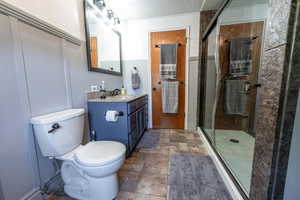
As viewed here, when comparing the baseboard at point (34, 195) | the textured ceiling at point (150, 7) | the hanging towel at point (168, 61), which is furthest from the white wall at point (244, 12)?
the baseboard at point (34, 195)

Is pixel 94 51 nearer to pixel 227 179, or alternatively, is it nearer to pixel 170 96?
pixel 170 96

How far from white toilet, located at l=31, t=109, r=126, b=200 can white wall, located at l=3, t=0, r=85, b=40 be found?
2.75 ft

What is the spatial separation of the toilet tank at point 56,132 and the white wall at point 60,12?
834 mm

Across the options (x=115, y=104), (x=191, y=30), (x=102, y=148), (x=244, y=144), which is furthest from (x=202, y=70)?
(x=102, y=148)

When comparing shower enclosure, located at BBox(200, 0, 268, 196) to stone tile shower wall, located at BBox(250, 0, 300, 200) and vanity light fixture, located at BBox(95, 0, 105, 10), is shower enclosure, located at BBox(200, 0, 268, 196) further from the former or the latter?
vanity light fixture, located at BBox(95, 0, 105, 10)

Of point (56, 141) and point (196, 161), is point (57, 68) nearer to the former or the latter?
point (56, 141)

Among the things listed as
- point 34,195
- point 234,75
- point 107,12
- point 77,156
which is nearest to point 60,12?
point 107,12

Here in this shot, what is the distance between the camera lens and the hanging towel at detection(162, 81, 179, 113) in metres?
2.60

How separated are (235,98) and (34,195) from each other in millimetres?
2819

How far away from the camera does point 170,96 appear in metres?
2.62

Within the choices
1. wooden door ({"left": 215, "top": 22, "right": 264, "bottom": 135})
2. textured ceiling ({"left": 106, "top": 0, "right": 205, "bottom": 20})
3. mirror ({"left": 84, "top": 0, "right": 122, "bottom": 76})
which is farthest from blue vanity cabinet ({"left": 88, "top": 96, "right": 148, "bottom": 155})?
textured ceiling ({"left": 106, "top": 0, "right": 205, "bottom": 20})

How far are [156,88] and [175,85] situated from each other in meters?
0.40

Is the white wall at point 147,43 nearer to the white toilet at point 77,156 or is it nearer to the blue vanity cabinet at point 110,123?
the blue vanity cabinet at point 110,123

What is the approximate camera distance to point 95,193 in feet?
3.48
